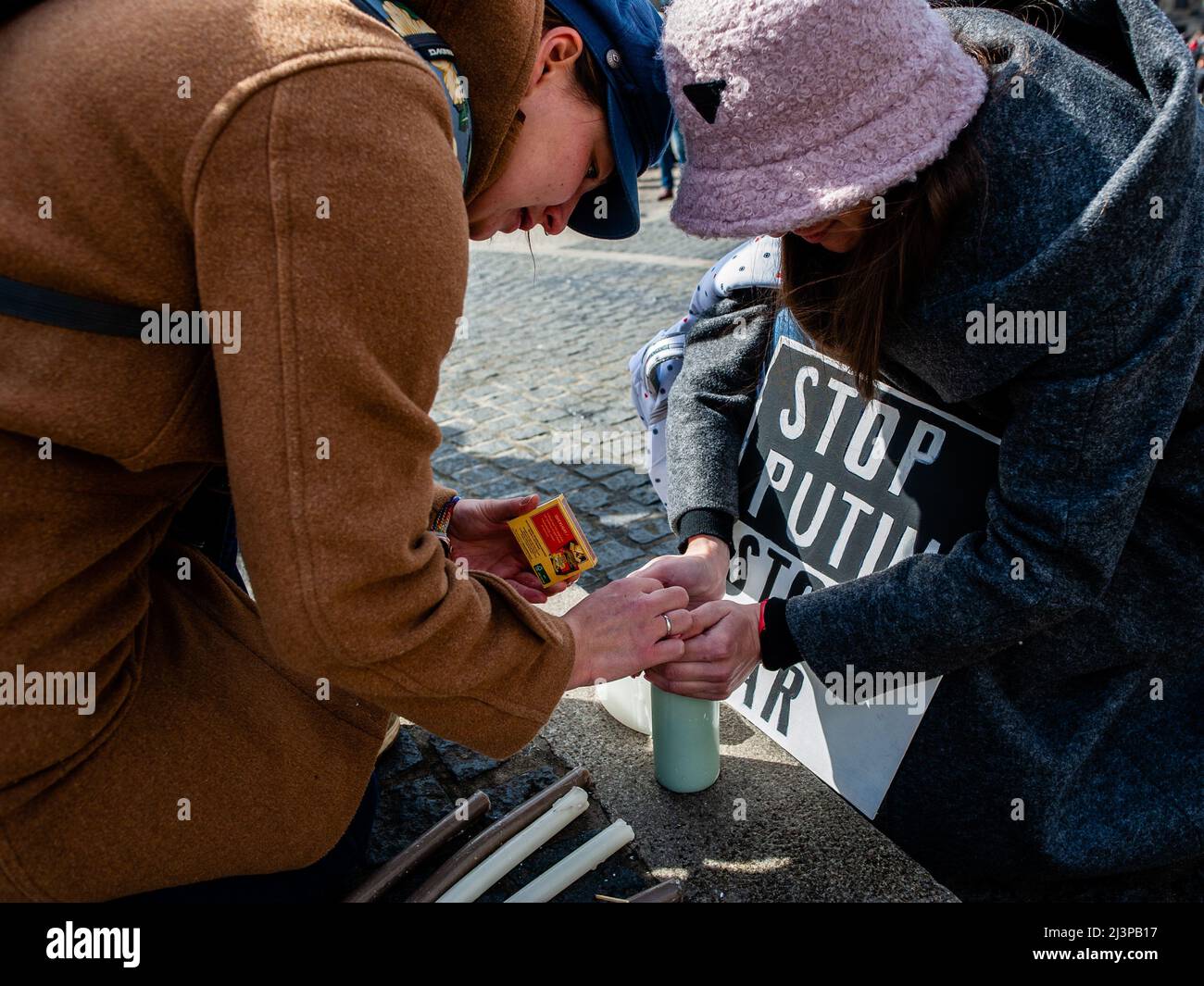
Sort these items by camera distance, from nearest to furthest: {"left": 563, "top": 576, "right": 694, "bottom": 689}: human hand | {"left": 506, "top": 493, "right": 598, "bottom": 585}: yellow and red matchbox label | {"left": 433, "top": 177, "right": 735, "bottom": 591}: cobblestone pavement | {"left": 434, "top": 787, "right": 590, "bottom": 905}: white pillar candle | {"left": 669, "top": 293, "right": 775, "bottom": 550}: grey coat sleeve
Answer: {"left": 563, "top": 576, "right": 694, "bottom": 689}: human hand
{"left": 434, "top": 787, "right": 590, "bottom": 905}: white pillar candle
{"left": 506, "top": 493, "right": 598, "bottom": 585}: yellow and red matchbox label
{"left": 669, "top": 293, "right": 775, "bottom": 550}: grey coat sleeve
{"left": 433, "top": 177, "right": 735, "bottom": 591}: cobblestone pavement

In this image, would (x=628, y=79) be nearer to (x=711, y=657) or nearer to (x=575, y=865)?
(x=711, y=657)

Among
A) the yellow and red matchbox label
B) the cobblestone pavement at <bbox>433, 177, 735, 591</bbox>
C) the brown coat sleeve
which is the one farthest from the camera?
the cobblestone pavement at <bbox>433, 177, 735, 591</bbox>

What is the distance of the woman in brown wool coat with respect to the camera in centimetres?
119

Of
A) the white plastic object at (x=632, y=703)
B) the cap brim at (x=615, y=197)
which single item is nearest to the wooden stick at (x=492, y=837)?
the white plastic object at (x=632, y=703)

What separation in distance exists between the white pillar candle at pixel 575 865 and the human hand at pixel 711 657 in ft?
1.05

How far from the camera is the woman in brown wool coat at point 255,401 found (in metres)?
1.19

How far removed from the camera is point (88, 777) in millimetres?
1589

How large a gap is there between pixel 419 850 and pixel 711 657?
74 cm

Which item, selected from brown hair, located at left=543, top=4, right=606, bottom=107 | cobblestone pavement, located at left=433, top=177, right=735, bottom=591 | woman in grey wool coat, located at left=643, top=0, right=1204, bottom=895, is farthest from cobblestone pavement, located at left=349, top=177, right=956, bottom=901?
brown hair, located at left=543, top=4, right=606, bottom=107

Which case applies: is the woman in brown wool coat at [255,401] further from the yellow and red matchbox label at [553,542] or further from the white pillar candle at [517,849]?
the yellow and red matchbox label at [553,542]

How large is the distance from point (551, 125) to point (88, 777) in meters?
1.28

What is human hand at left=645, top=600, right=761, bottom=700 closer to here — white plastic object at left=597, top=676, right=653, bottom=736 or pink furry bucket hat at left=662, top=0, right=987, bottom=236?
white plastic object at left=597, top=676, right=653, bottom=736

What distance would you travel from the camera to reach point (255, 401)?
1.25 metres

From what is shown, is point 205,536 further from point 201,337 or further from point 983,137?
point 983,137
